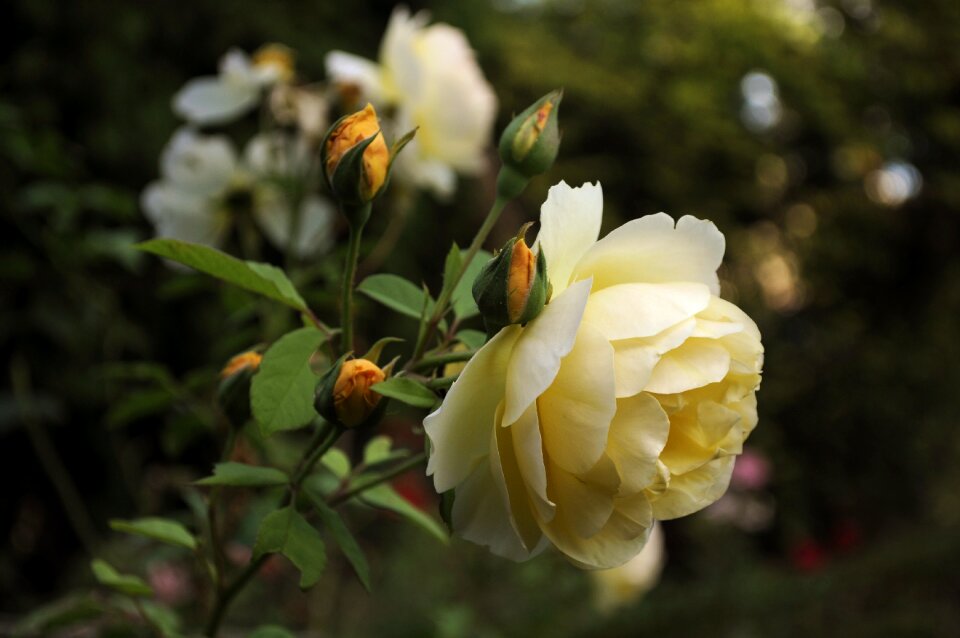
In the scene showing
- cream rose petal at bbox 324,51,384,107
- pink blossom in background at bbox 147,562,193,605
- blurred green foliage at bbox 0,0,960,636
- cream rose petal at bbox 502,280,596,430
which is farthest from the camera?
pink blossom in background at bbox 147,562,193,605

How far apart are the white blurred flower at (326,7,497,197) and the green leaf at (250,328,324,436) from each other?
0.45 meters

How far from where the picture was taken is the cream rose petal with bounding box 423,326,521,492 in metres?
0.34

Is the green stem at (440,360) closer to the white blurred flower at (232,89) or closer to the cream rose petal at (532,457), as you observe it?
the cream rose petal at (532,457)

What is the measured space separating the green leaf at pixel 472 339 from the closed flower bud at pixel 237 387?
12 centimetres

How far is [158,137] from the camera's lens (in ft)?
5.96

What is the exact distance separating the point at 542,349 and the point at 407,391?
64 millimetres

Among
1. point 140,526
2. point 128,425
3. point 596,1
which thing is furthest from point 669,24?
point 140,526

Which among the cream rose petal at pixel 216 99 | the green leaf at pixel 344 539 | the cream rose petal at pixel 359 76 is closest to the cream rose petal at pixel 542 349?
the green leaf at pixel 344 539

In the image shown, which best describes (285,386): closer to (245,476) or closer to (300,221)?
(245,476)

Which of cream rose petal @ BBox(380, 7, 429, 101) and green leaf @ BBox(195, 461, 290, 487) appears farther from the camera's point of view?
cream rose petal @ BBox(380, 7, 429, 101)

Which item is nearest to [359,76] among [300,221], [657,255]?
[300,221]

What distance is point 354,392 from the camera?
36 cm

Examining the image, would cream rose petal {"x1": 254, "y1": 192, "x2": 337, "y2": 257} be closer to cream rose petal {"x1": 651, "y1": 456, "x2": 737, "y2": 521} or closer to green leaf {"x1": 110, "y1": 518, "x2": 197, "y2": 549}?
green leaf {"x1": 110, "y1": 518, "x2": 197, "y2": 549}

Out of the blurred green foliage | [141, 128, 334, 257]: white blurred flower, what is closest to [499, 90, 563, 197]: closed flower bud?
the blurred green foliage
